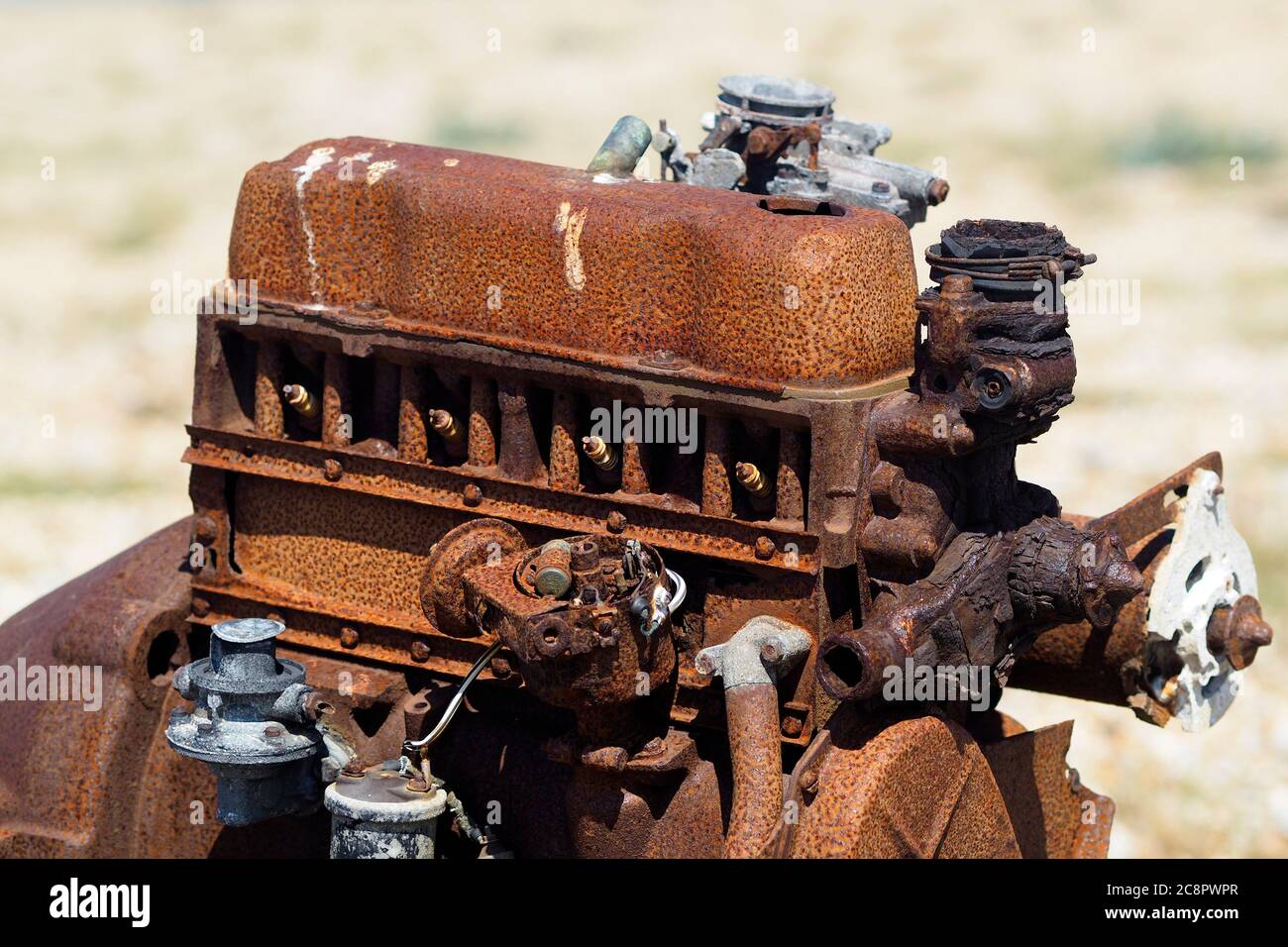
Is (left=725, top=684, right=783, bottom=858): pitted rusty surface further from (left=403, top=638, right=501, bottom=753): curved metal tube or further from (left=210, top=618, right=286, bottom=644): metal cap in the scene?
(left=210, top=618, right=286, bottom=644): metal cap

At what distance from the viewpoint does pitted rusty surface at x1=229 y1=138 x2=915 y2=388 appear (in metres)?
6.12

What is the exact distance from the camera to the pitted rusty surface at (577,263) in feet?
20.1

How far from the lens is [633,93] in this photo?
81.3ft

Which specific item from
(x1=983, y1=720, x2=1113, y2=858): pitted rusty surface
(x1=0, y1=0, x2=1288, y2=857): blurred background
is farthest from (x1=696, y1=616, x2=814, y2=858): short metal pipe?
(x1=0, y1=0, x2=1288, y2=857): blurred background

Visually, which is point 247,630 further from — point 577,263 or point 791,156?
point 791,156

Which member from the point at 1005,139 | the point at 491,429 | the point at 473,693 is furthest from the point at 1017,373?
the point at 1005,139

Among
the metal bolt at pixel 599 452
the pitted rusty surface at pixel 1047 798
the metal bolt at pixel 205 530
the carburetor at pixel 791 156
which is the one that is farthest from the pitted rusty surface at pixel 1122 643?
the metal bolt at pixel 205 530

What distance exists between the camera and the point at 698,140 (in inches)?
849

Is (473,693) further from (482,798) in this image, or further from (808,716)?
(808,716)

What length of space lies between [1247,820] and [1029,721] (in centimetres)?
166

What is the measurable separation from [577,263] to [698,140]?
15384 mm

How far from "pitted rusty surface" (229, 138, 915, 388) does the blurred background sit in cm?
491

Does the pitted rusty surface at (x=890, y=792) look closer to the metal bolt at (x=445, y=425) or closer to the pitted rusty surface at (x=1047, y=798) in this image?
the pitted rusty surface at (x=1047, y=798)

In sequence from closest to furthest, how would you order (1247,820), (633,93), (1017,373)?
(1017,373) < (1247,820) < (633,93)
